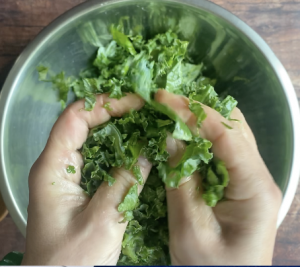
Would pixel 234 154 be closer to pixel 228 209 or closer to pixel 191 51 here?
pixel 228 209

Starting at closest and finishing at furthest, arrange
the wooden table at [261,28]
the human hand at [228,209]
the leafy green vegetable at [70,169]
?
the human hand at [228,209] → the leafy green vegetable at [70,169] → the wooden table at [261,28]

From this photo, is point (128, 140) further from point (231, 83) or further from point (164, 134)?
point (231, 83)

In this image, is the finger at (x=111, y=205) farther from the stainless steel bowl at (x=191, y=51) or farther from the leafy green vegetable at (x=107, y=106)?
the stainless steel bowl at (x=191, y=51)

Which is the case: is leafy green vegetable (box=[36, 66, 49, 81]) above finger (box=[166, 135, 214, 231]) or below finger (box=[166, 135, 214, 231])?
above

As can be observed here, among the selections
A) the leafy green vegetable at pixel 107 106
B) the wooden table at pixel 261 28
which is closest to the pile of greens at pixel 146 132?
the leafy green vegetable at pixel 107 106

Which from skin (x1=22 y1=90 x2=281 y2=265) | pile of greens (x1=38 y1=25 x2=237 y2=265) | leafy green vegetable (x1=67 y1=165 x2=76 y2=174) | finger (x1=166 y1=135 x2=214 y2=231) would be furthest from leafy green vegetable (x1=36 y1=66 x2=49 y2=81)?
finger (x1=166 y1=135 x2=214 y2=231)

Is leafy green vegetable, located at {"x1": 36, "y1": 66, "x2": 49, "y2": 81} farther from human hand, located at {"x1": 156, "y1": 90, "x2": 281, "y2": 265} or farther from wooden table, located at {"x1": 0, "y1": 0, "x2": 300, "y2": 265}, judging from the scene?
human hand, located at {"x1": 156, "y1": 90, "x2": 281, "y2": 265}

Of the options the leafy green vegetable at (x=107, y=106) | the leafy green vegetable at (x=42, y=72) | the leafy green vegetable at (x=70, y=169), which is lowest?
the leafy green vegetable at (x=70, y=169)

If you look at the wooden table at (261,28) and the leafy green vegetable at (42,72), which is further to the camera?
the wooden table at (261,28)
